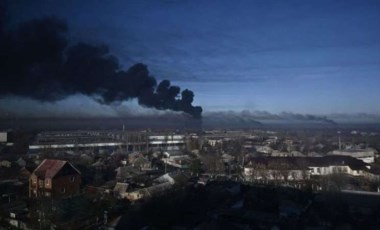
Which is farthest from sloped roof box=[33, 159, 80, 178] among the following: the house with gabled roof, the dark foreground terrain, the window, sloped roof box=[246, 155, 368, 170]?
sloped roof box=[246, 155, 368, 170]

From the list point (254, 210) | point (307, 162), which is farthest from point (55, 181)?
point (307, 162)

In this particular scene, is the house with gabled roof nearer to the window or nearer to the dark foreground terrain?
the window

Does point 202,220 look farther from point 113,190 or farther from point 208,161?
point 208,161

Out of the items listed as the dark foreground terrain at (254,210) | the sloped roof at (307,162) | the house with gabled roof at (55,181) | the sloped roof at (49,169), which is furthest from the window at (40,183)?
the sloped roof at (307,162)

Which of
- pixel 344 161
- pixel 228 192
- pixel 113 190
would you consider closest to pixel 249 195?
pixel 228 192

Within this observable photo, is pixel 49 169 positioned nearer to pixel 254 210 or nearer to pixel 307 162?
pixel 254 210

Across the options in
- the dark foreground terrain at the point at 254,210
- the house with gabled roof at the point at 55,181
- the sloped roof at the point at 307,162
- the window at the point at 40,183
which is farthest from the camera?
the sloped roof at the point at 307,162

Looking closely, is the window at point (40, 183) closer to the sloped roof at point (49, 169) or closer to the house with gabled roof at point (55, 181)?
the house with gabled roof at point (55, 181)

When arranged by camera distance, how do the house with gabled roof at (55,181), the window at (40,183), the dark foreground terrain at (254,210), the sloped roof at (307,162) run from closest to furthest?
the dark foreground terrain at (254,210) < the house with gabled roof at (55,181) < the window at (40,183) < the sloped roof at (307,162)
